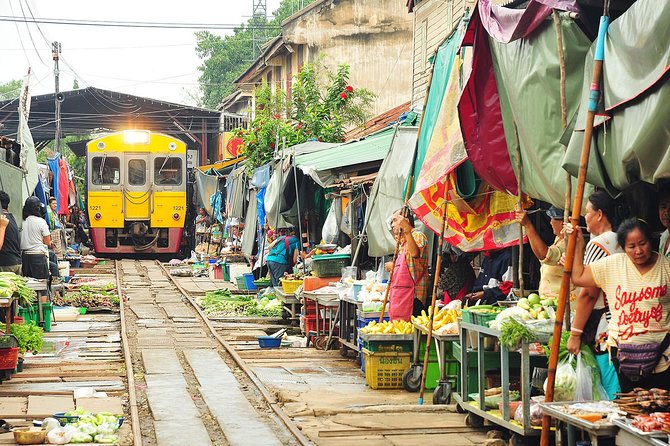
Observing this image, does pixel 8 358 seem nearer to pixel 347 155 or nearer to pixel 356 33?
pixel 347 155

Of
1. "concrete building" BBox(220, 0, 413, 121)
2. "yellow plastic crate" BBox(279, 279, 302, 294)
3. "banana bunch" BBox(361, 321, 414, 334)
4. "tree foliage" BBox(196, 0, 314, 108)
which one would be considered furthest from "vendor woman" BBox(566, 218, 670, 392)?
"tree foliage" BBox(196, 0, 314, 108)

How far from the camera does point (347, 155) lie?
1467 centimetres

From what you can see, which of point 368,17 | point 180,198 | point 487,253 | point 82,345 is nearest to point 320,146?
point 82,345

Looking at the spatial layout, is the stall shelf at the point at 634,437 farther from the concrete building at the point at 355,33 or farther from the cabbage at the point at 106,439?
the concrete building at the point at 355,33

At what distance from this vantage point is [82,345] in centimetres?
1335

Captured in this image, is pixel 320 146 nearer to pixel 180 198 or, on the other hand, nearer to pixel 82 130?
pixel 180 198

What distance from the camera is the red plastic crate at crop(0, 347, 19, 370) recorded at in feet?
33.2

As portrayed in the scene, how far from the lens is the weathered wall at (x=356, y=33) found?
30.8 meters

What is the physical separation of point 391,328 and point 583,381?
3818 mm

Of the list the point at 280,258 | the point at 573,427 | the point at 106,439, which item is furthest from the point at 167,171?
the point at 573,427

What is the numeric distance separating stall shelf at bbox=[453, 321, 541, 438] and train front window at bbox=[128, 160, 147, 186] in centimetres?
2094

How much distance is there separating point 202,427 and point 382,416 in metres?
Result: 1.44

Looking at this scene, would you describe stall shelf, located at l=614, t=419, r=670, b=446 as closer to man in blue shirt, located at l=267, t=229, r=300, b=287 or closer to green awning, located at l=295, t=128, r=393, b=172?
green awning, located at l=295, t=128, r=393, b=172

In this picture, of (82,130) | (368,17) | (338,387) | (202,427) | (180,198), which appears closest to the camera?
(202,427)
